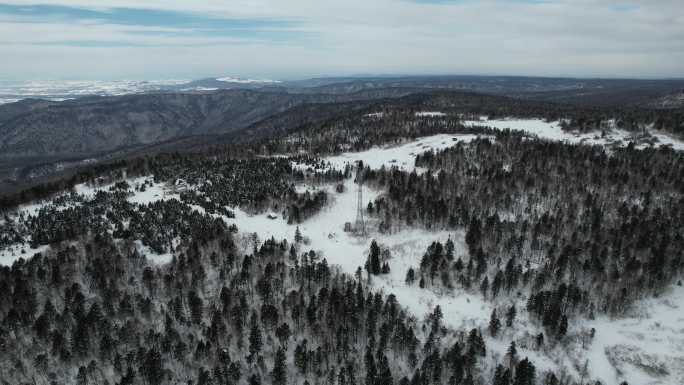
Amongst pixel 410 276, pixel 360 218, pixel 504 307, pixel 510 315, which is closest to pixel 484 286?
pixel 504 307

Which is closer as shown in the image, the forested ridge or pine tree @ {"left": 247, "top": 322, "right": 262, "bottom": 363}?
the forested ridge

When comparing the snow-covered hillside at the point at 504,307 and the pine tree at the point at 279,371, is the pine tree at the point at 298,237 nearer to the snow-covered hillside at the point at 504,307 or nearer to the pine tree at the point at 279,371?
the snow-covered hillside at the point at 504,307

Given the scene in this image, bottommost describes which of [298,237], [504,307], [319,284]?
[504,307]

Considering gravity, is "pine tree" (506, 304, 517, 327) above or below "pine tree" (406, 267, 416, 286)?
below

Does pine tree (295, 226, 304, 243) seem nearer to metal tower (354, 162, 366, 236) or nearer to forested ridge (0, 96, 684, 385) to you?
forested ridge (0, 96, 684, 385)

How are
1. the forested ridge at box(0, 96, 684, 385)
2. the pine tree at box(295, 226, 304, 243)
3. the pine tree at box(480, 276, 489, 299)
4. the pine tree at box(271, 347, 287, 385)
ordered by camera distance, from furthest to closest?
the pine tree at box(295, 226, 304, 243) < the pine tree at box(480, 276, 489, 299) < the forested ridge at box(0, 96, 684, 385) < the pine tree at box(271, 347, 287, 385)

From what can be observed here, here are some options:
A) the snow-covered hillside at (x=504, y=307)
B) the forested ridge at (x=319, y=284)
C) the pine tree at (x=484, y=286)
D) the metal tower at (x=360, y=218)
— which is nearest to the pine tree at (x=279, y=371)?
the forested ridge at (x=319, y=284)

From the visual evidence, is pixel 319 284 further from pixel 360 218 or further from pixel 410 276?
pixel 360 218

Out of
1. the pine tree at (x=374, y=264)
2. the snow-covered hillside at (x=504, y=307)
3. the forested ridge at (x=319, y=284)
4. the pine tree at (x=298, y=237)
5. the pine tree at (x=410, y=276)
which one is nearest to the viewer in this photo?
the snow-covered hillside at (x=504, y=307)

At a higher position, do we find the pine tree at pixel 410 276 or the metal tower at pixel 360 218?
the metal tower at pixel 360 218

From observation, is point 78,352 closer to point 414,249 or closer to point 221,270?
point 221,270

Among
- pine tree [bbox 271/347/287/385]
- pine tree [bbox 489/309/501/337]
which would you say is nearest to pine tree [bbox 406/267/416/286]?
pine tree [bbox 489/309/501/337]
